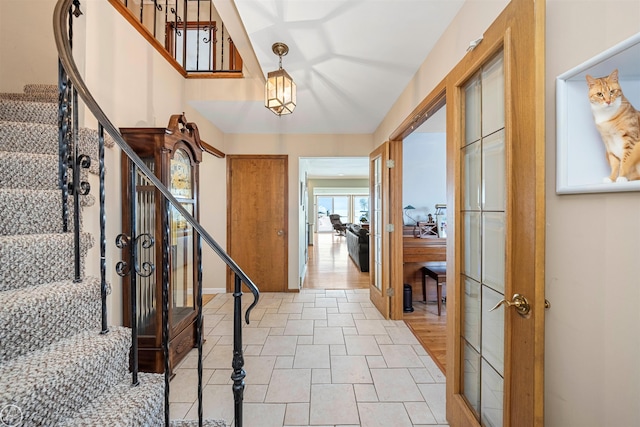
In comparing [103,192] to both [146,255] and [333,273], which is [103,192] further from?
[333,273]

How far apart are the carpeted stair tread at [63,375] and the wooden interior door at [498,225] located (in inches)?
57.5

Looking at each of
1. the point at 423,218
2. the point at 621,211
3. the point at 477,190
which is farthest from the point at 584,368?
the point at 423,218

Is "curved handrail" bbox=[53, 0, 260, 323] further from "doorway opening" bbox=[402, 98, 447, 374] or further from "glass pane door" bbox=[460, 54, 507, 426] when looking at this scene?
"doorway opening" bbox=[402, 98, 447, 374]

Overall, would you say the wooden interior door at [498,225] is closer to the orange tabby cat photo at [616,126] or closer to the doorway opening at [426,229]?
the orange tabby cat photo at [616,126]

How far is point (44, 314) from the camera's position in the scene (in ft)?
3.25

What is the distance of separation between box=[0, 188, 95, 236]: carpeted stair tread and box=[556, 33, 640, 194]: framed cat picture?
7.09 ft

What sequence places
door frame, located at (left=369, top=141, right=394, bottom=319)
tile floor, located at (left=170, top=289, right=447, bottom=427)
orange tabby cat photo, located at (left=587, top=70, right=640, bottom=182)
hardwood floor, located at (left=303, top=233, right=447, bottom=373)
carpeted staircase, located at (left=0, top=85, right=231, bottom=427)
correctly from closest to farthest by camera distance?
orange tabby cat photo, located at (left=587, top=70, right=640, bottom=182) < carpeted staircase, located at (left=0, top=85, right=231, bottom=427) < tile floor, located at (left=170, top=289, right=447, bottom=427) < hardwood floor, located at (left=303, top=233, right=447, bottom=373) < door frame, located at (left=369, top=141, right=394, bottom=319)

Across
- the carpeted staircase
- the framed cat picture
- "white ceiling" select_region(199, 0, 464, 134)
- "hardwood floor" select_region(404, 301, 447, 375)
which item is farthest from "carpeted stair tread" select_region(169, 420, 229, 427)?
"white ceiling" select_region(199, 0, 464, 134)

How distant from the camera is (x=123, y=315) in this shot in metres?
2.01

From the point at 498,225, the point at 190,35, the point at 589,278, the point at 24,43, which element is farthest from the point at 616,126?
the point at 190,35

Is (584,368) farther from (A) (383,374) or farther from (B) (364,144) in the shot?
(B) (364,144)

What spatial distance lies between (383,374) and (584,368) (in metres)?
1.56

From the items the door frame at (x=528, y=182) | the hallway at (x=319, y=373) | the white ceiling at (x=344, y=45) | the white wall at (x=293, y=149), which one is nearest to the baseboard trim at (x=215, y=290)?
the hallway at (x=319, y=373)

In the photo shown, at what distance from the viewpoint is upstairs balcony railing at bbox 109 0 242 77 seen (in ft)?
9.53
